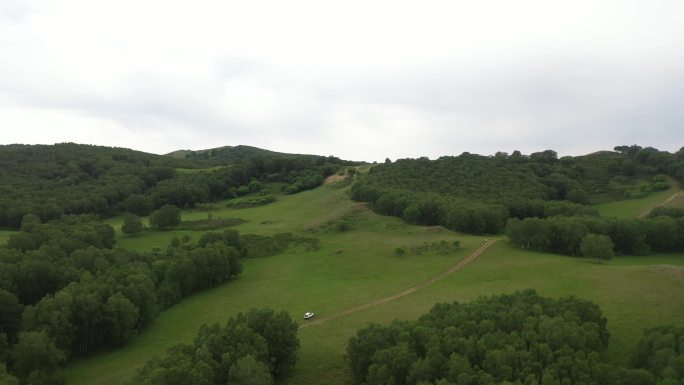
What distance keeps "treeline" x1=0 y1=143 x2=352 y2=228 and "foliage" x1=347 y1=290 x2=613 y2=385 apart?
354ft

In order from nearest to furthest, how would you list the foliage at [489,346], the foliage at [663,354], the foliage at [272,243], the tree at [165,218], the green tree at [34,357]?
the foliage at [663,354] < the foliage at [489,346] < the green tree at [34,357] < the foliage at [272,243] < the tree at [165,218]

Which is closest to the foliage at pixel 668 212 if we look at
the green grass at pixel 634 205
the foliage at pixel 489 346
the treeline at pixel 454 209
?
the green grass at pixel 634 205

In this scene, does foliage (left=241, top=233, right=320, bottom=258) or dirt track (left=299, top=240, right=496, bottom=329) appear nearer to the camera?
dirt track (left=299, top=240, right=496, bottom=329)

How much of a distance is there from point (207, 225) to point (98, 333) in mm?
58896

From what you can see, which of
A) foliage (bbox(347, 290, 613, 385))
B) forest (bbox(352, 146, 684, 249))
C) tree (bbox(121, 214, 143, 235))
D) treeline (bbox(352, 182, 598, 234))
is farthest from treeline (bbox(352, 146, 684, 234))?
foliage (bbox(347, 290, 613, 385))

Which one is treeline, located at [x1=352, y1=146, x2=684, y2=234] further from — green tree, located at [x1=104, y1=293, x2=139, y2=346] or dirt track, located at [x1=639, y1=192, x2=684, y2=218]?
green tree, located at [x1=104, y1=293, x2=139, y2=346]

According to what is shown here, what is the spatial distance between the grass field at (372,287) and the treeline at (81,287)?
2824 millimetres

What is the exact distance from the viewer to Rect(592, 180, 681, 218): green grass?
130125 mm

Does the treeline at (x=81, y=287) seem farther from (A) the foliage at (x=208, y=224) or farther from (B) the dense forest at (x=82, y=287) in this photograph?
(A) the foliage at (x=208, y=224)

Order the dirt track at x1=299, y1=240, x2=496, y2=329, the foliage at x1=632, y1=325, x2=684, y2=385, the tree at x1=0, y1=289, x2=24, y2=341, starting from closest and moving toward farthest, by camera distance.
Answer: the foliage at x1=632, y1=325, x2=684, y2=385 → the tree at x1=0, y1=289, x2=24, y2=341 → the dirt track at x1=299, y1=240, x2=496, y2=329

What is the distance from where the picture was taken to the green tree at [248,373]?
41.8 metres

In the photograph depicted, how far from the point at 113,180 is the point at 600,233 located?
457 ft

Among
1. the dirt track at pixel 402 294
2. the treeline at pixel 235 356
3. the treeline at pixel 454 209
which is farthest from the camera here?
the treeline at pixel 454 209

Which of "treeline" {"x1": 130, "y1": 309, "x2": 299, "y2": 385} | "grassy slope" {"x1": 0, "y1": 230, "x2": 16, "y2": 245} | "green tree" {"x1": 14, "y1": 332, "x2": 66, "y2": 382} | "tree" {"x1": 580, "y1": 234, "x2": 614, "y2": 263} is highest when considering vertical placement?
"tree" {"x1": 580, "y1": 234, "x2": 614, "y2": 263}
